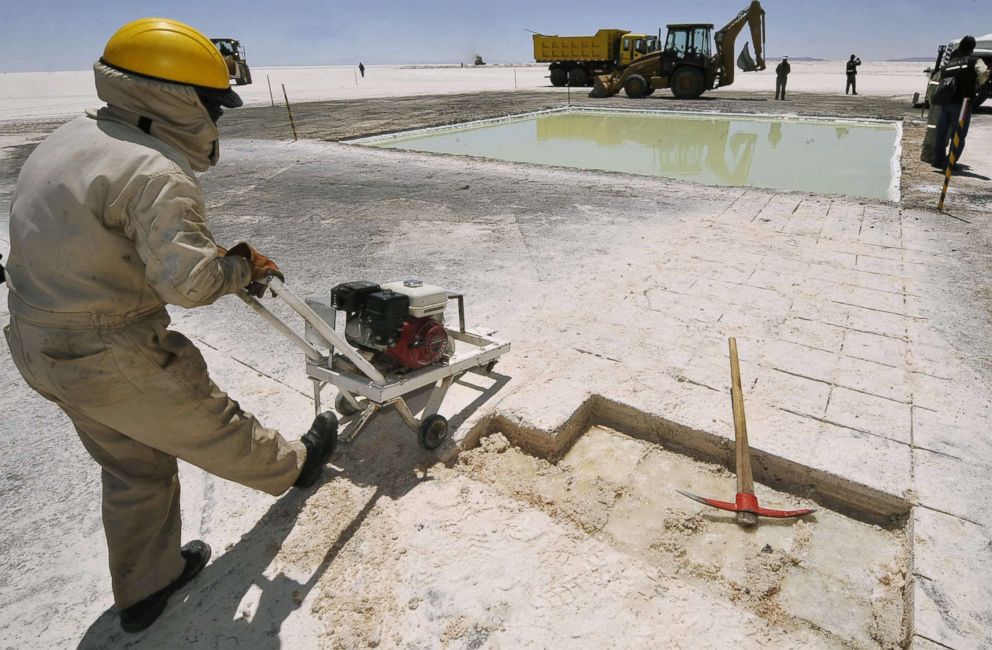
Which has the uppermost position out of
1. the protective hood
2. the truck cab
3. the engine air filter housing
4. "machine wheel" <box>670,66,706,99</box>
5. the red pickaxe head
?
the truck cab

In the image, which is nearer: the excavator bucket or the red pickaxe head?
the red pickaxe head

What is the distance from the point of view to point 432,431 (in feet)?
8.69

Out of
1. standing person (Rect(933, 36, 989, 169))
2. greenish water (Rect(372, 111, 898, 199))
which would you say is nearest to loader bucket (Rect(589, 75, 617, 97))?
greenish water (Rect(372, 111, 898, 199))

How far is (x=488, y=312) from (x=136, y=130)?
107 inches

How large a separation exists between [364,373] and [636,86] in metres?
22.9

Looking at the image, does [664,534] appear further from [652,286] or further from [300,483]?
[652,286]

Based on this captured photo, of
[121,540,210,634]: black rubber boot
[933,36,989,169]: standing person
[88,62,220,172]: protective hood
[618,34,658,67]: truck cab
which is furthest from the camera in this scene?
[618,34,658,67]: truck cab

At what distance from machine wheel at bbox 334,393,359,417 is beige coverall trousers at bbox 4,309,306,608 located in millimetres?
834

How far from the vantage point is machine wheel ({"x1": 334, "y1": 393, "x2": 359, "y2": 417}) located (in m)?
2.99

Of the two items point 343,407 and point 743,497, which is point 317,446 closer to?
point 343,407

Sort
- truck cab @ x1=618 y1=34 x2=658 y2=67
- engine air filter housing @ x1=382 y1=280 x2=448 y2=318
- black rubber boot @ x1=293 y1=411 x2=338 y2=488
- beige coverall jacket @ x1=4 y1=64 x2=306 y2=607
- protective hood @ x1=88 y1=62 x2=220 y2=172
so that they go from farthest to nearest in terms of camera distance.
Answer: truck cab @ x1=618 y1=34 x2=658 y2=67 < engine air filter housing @ x1=382 y1=280 x2=448 y2=318 < black rubber boot @ x1=293 y1=411 x2=338 y2=488 < protective hood @ x1=88 y1=62 x2=220 y2=172 < beige coverall jacket @ x1=4 y1=64 x2=306 y2=607

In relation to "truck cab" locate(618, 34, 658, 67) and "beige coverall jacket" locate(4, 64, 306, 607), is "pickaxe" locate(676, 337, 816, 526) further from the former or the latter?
"truck cab" locate(618, 34, 658, 67)

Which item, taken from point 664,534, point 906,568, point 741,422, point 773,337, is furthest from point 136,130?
point 773,337

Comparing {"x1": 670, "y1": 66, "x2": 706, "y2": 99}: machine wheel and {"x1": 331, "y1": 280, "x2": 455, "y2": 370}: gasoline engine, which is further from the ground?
{"x1": 670, "y1": 66, "x2": 706, "y2": 99}: machine wheel
